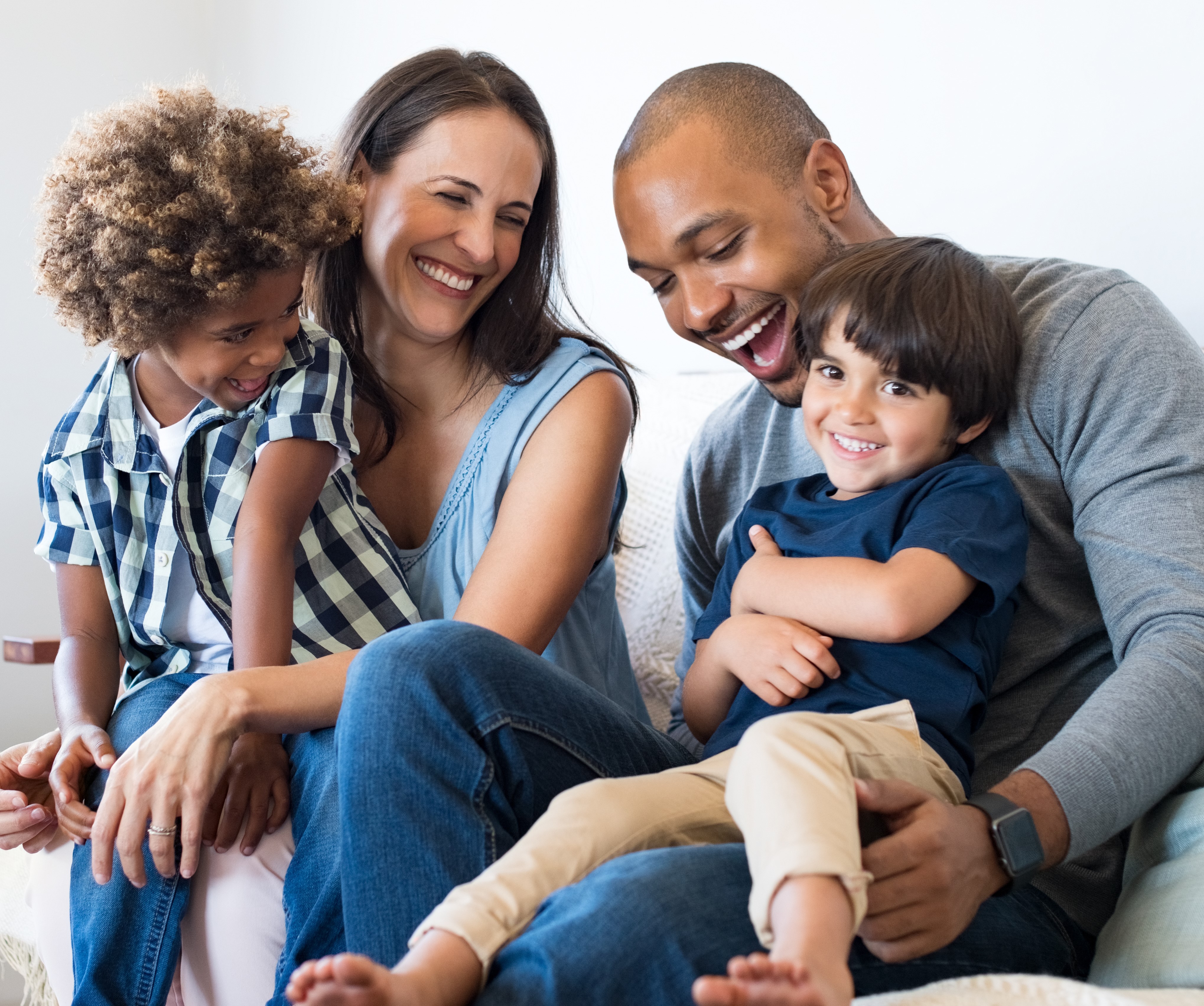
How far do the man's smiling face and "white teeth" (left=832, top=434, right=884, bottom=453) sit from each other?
0.87 feet

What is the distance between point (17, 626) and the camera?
111 inches

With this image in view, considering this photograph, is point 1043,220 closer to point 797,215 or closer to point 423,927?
point 797,215

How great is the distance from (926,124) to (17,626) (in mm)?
2535

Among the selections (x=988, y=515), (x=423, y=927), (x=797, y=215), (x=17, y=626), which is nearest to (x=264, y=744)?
(x=423, y=927)

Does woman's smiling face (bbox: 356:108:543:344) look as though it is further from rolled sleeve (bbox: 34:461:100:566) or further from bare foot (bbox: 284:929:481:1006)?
bare foot (bbox: 284:929:481:1006)

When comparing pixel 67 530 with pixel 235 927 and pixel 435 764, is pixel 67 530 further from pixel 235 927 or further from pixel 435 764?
pixel 435 764

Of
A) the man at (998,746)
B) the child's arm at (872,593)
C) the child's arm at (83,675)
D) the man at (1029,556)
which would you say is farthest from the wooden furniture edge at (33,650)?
the child's arm at (872,593)

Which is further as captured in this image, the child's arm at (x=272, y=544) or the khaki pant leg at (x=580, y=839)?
the child's arm at (x=272, y=544)

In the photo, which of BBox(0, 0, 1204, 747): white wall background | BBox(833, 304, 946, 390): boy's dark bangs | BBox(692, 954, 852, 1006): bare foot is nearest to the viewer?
BBox(692, 954, 852, 1006): bare foot

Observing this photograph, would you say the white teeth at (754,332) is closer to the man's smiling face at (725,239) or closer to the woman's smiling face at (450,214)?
the man's smiling face at (725,239)

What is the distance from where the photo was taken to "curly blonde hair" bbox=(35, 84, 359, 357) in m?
1.15

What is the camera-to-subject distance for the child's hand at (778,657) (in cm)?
98

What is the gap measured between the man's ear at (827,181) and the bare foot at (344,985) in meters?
1.10

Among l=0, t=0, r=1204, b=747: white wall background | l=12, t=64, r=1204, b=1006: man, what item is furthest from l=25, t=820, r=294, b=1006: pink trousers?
l=0, t=0, r=1204, b=747: white wall background
